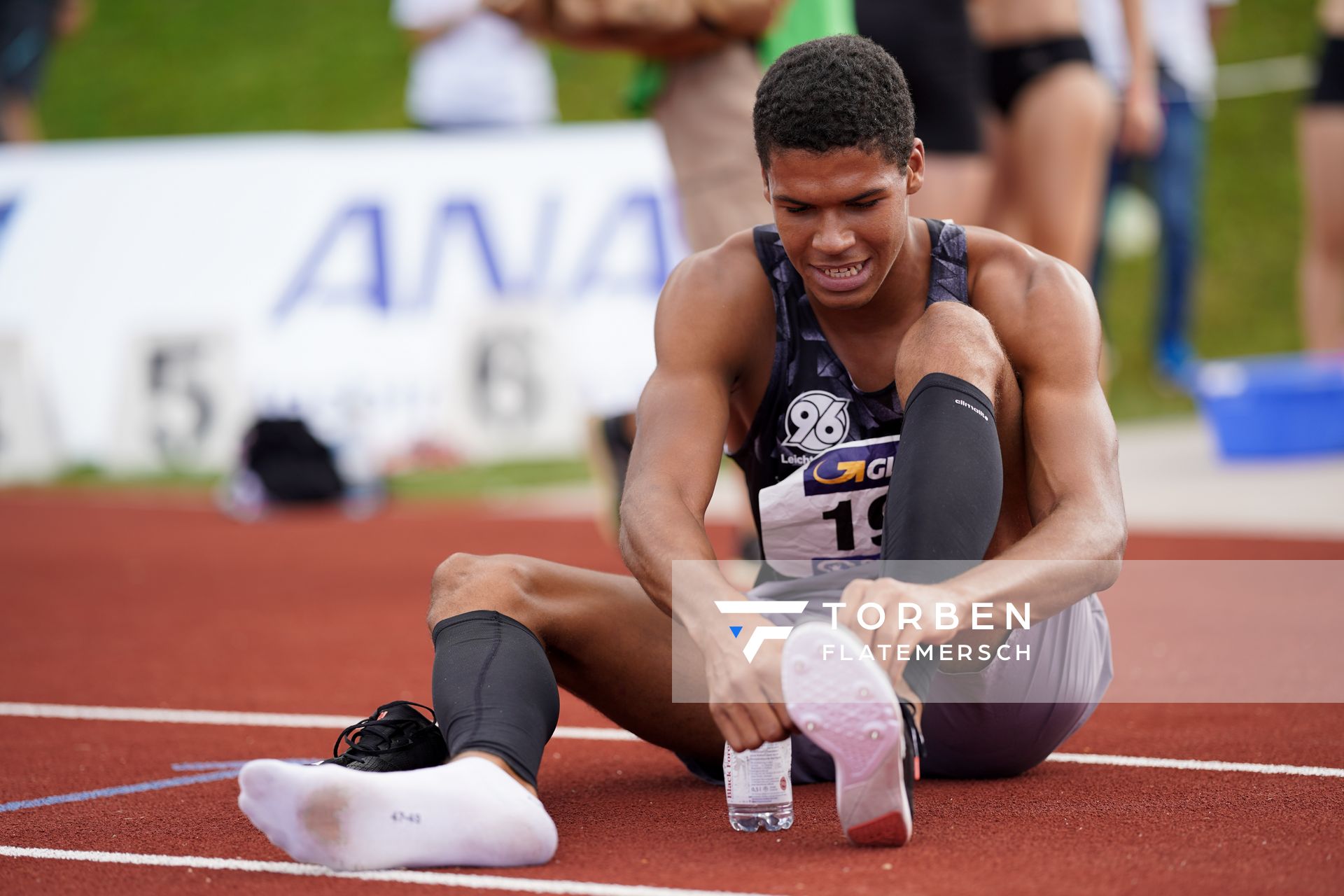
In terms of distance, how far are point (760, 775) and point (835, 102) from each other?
1.03 metres

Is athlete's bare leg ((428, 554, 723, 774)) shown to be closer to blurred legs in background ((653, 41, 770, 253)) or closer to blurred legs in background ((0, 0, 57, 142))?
blurred legs in background ((653, 41, 770, 253))

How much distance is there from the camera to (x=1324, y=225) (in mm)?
7492

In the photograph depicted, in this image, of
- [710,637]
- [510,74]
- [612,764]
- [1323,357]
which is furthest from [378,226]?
[710,637]

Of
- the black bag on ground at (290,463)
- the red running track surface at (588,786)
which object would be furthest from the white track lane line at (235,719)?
the black bag on ground at (290,463)

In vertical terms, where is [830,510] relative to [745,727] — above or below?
above

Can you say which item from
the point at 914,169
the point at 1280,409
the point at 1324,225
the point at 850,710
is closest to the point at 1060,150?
the point at 1324,225

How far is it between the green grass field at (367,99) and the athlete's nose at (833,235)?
34.2 ft

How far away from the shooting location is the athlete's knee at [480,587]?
272cm

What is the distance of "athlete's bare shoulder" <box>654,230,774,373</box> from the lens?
2.88 meters

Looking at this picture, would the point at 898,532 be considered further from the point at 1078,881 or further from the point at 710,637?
the point at 1078,881

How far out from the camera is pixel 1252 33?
17781mm

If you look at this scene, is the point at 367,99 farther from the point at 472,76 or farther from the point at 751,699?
the point at 751,699

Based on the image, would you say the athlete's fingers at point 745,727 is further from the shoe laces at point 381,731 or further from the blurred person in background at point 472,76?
the blurred person in background at point 472,76

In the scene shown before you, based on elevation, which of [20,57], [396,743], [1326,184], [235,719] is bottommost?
[235,719]
